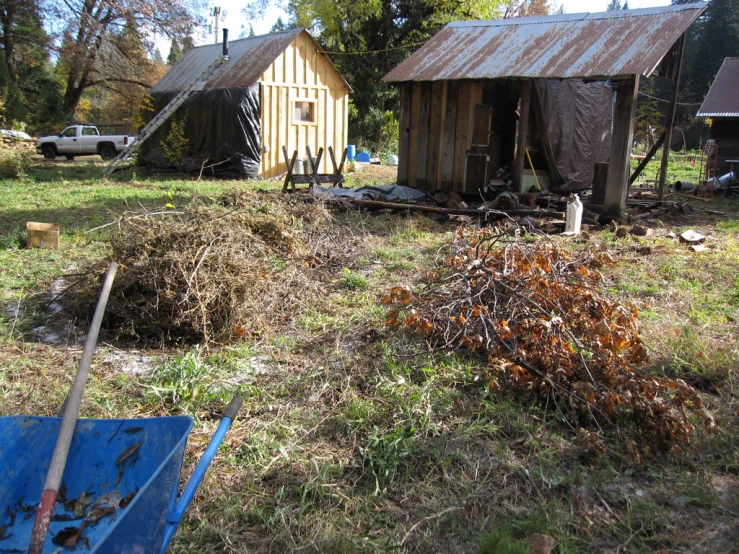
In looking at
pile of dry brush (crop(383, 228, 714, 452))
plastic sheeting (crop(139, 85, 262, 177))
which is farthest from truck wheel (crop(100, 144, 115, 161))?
pile of dry brush (crop(383, 228, 714, 452))

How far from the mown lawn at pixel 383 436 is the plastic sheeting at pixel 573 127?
7354 millimetres

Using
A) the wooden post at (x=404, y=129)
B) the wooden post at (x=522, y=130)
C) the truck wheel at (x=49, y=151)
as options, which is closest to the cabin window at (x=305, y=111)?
the wooden post at (x=404, y=129)

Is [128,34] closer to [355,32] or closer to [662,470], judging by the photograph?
[355,32]

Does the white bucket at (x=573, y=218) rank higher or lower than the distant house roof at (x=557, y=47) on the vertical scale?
lower

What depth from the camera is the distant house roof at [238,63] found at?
Answer: 18266 millimetres

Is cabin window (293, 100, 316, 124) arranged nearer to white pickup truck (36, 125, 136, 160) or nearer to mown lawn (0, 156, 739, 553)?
white pickup truck (36, 125, 136, 160)

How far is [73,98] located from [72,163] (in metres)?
9.56

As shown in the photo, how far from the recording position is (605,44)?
11.2 meters

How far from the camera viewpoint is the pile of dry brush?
143 inches

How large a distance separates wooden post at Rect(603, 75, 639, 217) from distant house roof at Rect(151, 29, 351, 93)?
35.5 feet

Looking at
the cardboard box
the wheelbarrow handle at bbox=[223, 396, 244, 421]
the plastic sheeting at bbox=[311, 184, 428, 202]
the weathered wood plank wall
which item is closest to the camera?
the wheelbarrow handle at bbox=[223, 396, 244, 421]

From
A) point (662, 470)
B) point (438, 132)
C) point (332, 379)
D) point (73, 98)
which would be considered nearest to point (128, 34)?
point (73, 98)

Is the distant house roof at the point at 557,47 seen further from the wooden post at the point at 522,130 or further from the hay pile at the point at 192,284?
the hay pile at the point at 192,284

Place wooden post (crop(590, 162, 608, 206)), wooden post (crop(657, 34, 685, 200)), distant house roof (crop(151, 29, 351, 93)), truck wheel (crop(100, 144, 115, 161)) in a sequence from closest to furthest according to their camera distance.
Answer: wooden post (crop(590, 162, 608, 206)) < wooden post (crop(657, 34, 685, 200)) < distant house roof (crop(151, 29, 351, 93)) < truck wheel (crop(100, 144, 115, 161))
